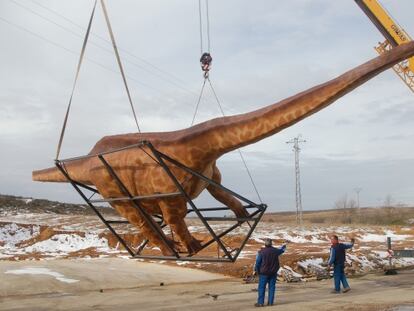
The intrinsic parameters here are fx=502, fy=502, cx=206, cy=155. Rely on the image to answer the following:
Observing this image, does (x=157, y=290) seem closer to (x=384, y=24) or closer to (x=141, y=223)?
(x=141, y=223)

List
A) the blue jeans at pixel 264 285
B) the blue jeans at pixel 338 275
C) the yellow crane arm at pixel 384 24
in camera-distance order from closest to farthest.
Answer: the blue jeans at pixel 264 285 → the blue jeans at pixel 338 275 → the yellow crane arm at pixel 384 24

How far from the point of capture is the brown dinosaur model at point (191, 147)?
5.10 m

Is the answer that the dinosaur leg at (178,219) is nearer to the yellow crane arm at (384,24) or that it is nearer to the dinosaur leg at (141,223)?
the dinosaur leg at (141,223)

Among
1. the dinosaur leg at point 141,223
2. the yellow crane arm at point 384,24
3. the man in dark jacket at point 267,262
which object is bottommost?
the man in dark jacket at point 267,262

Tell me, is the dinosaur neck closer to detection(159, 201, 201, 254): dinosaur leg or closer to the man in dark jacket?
detection(159, 201, 201, 254): dinosaur leg

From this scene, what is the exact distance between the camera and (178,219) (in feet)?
19.7

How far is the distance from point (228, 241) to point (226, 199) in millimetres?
23886

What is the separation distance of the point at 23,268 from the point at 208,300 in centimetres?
875

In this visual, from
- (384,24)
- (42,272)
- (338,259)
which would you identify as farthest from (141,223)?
(384,24)

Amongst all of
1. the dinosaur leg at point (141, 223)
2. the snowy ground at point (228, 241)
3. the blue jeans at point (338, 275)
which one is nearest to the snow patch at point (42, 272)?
the snowy ground at point (228, 241)

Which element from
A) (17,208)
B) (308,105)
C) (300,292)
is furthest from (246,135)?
(17,208)

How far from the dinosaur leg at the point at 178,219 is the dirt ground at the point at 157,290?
22.3 feet

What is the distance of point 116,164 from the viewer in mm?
6090

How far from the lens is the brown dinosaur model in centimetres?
510
